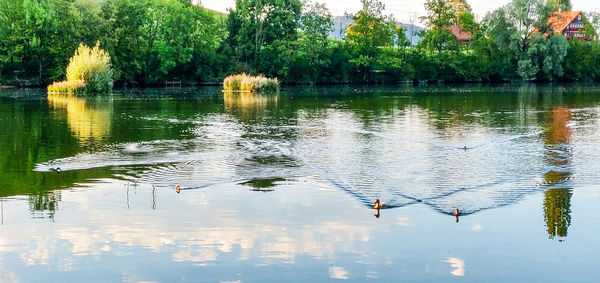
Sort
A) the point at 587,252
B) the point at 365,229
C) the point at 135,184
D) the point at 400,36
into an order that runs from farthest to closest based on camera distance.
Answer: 1. the point at 400,36
2. the point at 135,184
3. the point at 365,229
4. the point at 587,252

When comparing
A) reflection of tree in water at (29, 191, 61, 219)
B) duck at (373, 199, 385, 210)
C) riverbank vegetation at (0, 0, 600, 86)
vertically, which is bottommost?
reflection of tree in water at (29, 191, 61, 219)

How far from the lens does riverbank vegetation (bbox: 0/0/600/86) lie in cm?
7650

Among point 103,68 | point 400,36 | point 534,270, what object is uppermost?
point 400,36

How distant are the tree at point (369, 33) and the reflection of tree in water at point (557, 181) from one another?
71.2 metres

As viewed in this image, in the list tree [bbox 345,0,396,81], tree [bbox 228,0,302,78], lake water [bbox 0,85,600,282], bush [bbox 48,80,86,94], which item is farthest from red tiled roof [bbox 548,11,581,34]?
lake water [bbox 0,85,600,282]

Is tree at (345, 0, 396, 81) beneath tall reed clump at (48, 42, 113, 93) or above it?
above

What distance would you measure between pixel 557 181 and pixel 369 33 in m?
86.8

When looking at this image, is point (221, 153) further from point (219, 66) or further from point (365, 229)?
point (219, 66)

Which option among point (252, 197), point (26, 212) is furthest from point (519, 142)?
point (26, 212)

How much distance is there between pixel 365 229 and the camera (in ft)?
34.8

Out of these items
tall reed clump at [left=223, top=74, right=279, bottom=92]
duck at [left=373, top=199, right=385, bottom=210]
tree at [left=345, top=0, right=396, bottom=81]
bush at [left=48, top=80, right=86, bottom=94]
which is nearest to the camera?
duck at [left=373, top=199, right=385, bottom=210]

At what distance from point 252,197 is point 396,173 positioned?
3924mm

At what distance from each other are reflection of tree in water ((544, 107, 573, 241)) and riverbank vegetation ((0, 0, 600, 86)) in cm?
6149

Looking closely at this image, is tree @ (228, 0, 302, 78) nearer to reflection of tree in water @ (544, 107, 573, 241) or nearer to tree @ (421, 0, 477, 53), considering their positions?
tree @ (421, 0, 477, 53)
